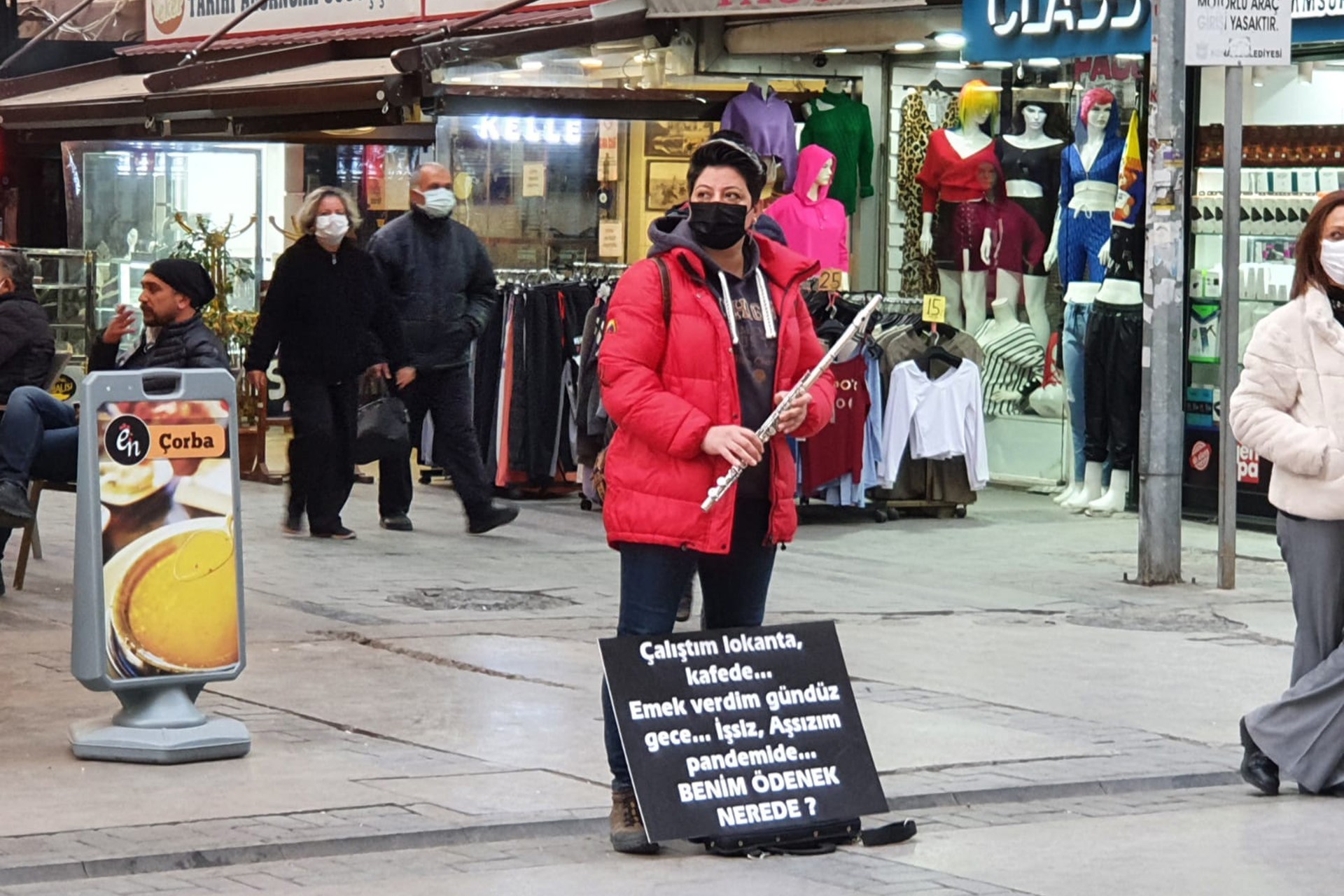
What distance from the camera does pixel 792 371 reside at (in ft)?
22.0

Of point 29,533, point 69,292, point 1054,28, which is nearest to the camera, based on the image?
point 29,533

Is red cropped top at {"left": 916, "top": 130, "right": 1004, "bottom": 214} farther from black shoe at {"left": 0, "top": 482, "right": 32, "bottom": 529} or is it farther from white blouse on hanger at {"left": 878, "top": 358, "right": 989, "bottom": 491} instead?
black shoe at {"left": 0, "top": 482, "right": 32, "bottom": 529}

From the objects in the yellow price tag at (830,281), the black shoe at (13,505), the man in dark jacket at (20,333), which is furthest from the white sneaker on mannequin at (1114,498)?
the black shoe at (13,505)

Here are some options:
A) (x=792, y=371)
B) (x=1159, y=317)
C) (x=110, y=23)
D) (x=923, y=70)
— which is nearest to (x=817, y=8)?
(x=923, y=70)

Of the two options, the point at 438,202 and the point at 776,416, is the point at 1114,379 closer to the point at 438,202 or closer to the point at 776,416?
the point at 438,202

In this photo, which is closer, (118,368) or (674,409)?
(674,409)

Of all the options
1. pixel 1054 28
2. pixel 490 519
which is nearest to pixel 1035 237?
pixel 1054 28

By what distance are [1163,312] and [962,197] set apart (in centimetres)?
465

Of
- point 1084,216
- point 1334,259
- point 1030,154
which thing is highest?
point 1030,154

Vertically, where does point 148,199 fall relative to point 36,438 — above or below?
above

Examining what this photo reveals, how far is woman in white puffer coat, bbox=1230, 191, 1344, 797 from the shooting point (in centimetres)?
738

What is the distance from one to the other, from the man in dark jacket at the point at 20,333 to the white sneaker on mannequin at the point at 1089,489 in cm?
701

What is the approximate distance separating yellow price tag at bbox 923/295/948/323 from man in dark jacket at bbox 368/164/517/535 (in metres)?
2.61

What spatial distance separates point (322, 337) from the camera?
515 inches
